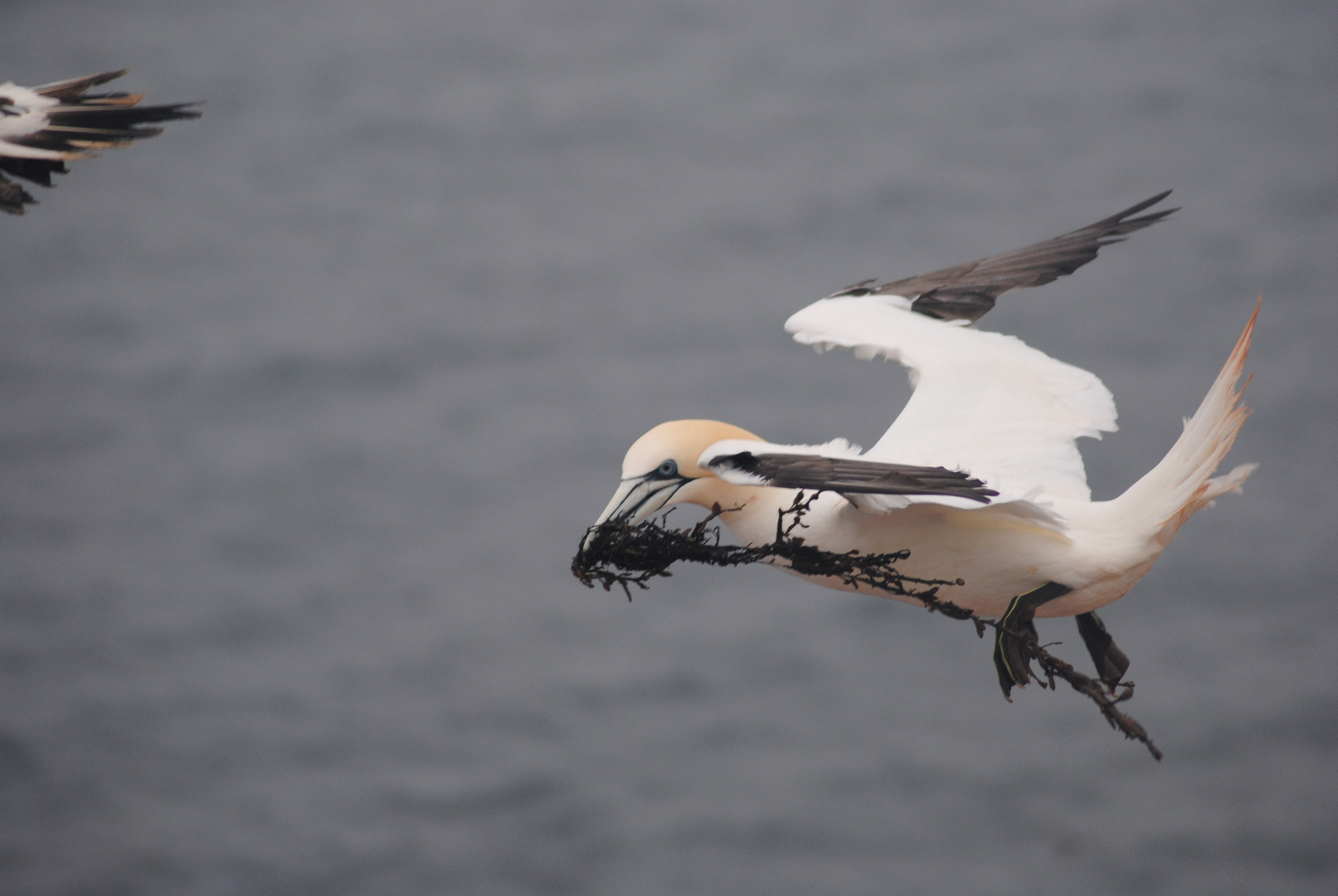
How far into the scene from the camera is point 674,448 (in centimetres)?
304

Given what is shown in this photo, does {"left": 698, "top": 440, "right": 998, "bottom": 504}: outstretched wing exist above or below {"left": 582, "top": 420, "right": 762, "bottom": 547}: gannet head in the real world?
above

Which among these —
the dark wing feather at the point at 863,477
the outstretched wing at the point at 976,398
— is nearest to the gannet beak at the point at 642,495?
the dark wing feather at the point at 863,477

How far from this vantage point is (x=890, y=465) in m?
2.62

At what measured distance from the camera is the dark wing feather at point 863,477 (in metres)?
2.49

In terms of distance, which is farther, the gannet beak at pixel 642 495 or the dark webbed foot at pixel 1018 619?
the dark webbed foot at pixel 1018 619

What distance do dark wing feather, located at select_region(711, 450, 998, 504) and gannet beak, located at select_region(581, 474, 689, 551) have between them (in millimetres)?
396

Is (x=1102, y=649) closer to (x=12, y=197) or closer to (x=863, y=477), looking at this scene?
(x=863, y=477)

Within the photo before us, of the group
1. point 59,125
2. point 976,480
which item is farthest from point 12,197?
point 976,480

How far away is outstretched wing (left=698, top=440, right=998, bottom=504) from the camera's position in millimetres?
2498

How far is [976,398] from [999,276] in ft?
2.37

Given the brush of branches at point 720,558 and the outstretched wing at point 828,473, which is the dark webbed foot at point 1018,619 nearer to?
the brush of branches at point 720,558

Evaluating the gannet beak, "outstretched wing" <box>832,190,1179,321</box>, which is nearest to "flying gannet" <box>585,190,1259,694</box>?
the gannet beak

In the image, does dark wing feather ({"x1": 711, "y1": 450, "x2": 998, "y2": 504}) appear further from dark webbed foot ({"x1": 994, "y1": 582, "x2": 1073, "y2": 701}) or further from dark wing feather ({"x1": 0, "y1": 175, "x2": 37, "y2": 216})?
dark wing feather ({"x1": 0, "y1": 175, "x2": 37, "y2": 216})

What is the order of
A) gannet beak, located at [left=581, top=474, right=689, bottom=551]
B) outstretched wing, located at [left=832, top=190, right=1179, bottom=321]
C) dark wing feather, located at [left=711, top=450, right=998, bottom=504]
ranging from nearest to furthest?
1. dark wing feather, located at [left=711, top=450, right=998, bottom=504]
2. gannet beak, located at [left=581, top=474, right=689, bottom=551]
3. outstretched wing, located at [left=832, top=190, right=1179, bottom=321]
